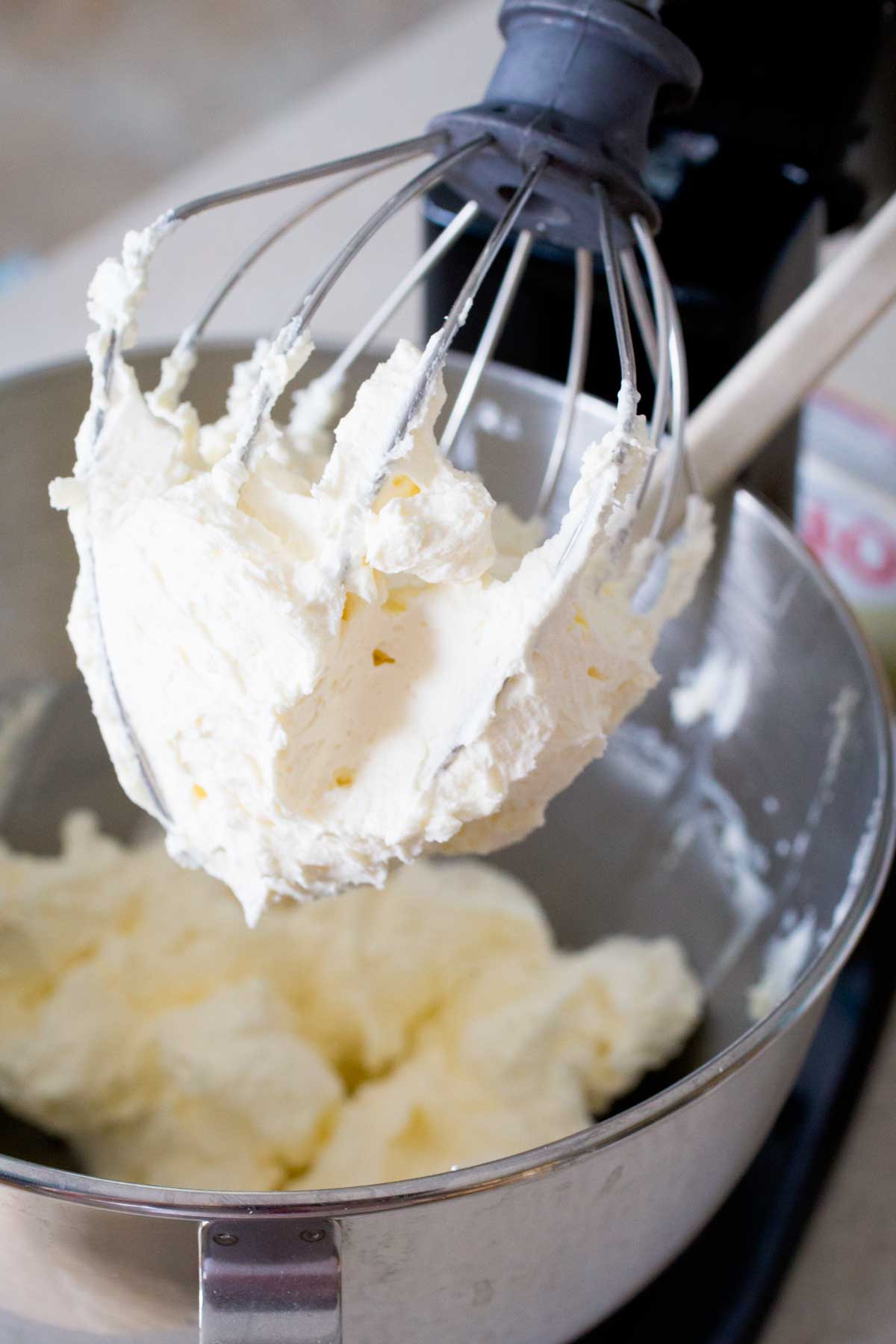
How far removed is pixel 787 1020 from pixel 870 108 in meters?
0.48

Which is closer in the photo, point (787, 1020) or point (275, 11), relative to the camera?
point (787, 1020)

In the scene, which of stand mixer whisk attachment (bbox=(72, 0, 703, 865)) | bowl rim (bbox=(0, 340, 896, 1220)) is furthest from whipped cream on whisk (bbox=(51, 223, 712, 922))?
bowl rim (bbox=(0, 340, 896, 1220))

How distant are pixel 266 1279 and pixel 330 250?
2.77 ft

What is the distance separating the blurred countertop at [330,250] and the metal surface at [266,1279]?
32 centimetres

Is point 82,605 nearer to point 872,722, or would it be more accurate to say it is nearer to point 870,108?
point 872,722

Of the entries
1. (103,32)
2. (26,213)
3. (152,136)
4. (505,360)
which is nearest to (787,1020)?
(505,360)

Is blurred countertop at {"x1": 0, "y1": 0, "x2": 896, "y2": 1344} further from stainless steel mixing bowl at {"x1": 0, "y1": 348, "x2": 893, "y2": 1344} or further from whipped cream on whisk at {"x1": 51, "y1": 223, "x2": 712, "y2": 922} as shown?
whipped cream on whisk at {"x1": 51, "y1": 223, "x2": 712, "y2": 922}

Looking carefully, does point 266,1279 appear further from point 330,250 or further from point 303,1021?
point 330,250

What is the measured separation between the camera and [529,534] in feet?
1.71

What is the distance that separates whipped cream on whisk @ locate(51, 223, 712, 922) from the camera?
0.39 m

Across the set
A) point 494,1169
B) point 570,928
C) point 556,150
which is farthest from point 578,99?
point 570,928

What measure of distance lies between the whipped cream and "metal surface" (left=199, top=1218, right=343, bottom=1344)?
22cm

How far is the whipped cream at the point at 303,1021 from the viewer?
573 millimetres

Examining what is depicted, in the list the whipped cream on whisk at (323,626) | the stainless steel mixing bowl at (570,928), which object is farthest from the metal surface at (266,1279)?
the whipped cream on whisk at (323,626)
